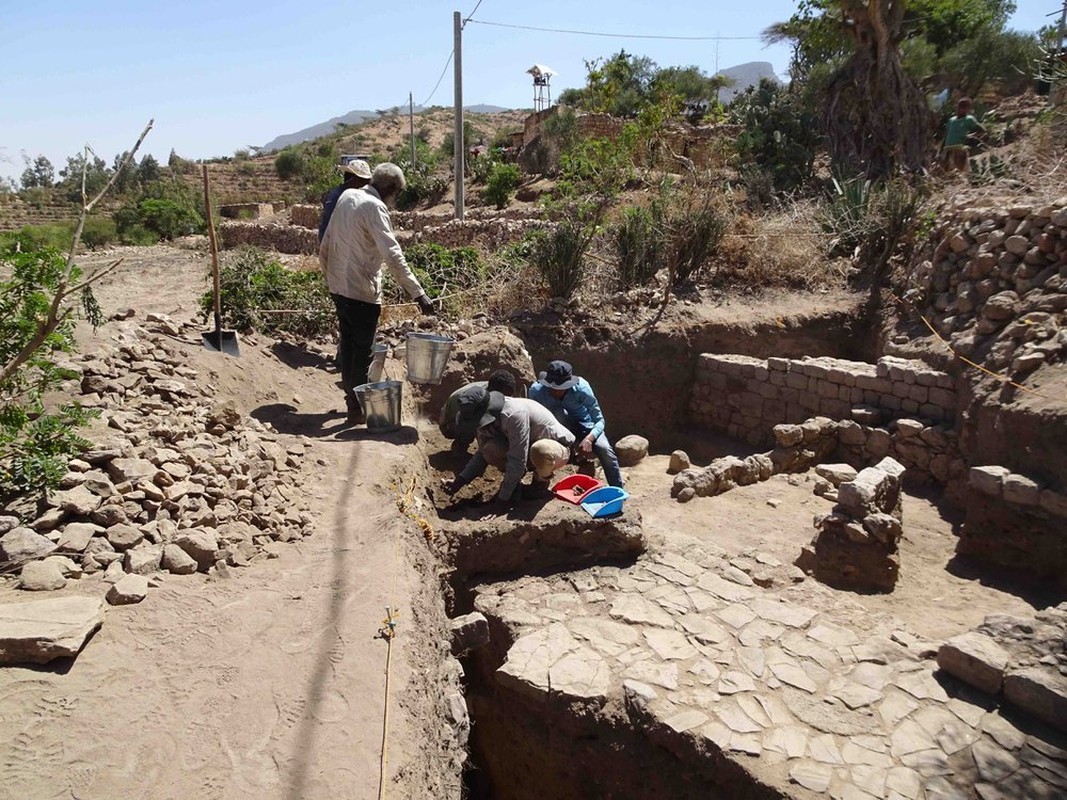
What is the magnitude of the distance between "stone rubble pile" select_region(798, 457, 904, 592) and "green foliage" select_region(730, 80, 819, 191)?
410 inches

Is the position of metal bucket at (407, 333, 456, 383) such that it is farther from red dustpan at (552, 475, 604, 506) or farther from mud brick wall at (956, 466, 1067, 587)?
mud brick wall at (956, 466, 1067, 587)

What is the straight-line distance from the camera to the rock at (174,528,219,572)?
3080mm

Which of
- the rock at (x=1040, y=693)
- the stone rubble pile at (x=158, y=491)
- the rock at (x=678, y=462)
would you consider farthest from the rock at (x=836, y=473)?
the stone rubble pile at (x=158, y=491)

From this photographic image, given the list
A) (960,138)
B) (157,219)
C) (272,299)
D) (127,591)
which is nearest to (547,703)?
(127,591)

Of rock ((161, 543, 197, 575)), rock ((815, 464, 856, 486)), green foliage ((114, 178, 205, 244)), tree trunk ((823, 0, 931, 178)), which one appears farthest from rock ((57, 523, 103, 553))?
green foliage ((114, 178, 205, 244))

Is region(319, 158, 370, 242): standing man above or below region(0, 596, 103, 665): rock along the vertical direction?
above

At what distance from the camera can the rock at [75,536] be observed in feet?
8.98

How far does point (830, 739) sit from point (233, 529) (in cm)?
298

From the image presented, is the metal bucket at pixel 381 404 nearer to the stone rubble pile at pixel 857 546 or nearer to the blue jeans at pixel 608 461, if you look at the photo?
the blue jeans at pixel 608 461

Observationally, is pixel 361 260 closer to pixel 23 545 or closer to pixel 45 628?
pixel 23 545

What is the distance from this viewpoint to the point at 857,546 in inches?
190

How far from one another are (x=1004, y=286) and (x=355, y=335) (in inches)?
261

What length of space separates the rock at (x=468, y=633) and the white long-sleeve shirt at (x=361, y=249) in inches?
90.1

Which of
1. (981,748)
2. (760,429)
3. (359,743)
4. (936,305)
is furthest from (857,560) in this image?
(936,305)
